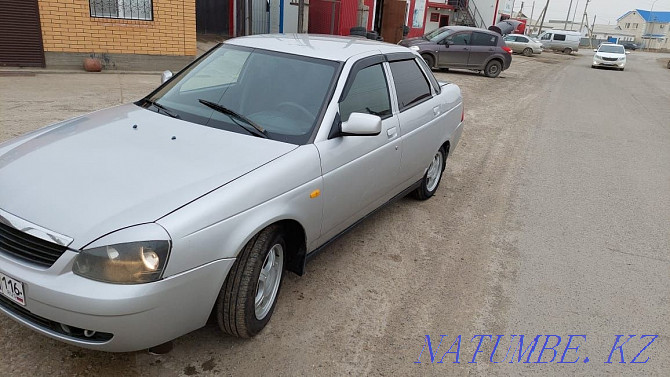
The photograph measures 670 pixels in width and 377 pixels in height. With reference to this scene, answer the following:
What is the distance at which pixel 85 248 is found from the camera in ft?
7.38

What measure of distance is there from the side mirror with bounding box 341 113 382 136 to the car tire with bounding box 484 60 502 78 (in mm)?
16549

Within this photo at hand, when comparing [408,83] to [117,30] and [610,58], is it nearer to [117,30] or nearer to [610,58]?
[117,30]

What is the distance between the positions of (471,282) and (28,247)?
299 cm

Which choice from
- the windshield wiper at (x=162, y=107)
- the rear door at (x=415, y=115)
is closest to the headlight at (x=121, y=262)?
the windshield wiper at (x=162, y=107)

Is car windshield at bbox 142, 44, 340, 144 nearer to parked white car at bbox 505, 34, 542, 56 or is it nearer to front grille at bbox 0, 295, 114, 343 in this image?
front grille at bbox 0, 295, 114, 343

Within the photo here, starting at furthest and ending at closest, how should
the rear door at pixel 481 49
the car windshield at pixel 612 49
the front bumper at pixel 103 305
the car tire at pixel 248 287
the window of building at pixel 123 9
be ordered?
the car windshield at pixel 612 49
the rear door at pixel 481 49
the window of building at pixel 123 9
the car tire at pixel 248 287
the front bumper at pixel 103 305

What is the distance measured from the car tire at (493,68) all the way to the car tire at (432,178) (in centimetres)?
1418

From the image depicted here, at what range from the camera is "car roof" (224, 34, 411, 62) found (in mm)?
3873

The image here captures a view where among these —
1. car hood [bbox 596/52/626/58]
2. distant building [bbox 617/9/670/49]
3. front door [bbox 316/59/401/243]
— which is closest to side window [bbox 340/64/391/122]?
front door [bbox 316/59/401/243]

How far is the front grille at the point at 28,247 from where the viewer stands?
90.4 inches

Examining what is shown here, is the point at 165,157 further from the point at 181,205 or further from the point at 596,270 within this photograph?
the point at 596,270

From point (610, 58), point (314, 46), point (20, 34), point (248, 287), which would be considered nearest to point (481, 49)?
point (20, 34)

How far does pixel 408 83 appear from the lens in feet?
15.3

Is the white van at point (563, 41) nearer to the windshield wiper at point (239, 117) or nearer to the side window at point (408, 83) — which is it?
the side window at point (408, 83)
